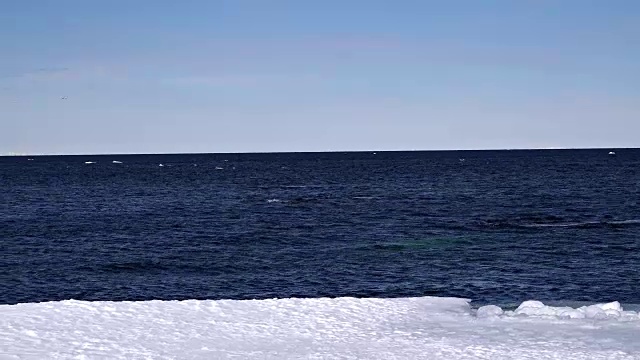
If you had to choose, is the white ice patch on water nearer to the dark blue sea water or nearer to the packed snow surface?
the packed snow surface

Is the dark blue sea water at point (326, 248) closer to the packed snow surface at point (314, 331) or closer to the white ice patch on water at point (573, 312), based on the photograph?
the white ice patch on water at point (573, 312)

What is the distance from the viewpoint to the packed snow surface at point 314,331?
1744 cm

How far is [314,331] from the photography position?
19.6m

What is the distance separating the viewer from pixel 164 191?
106 m

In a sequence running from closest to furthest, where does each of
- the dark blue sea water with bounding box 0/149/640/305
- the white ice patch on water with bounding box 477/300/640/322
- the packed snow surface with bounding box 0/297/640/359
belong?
the packed snow surface with bounding box 0/297/640/359
the white ice patch on water with bounding box 477/300/640/322
the dark blue sea water with bounding box 0/149/640/305

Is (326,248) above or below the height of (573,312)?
below

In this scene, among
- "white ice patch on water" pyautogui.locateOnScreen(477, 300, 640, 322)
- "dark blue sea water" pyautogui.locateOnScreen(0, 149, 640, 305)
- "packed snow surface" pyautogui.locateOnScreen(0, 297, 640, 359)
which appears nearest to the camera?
"packed snow surface" pyautogui.locateOnScreen(0, 297, 640, 359)

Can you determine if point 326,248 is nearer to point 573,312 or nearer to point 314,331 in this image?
point 573,312

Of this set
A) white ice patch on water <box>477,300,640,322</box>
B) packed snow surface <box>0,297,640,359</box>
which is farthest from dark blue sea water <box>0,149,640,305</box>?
packed snow surface <box>0,297,640,359</box>

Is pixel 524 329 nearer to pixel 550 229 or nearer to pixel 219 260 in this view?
pixel 219 260

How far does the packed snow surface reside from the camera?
17438mm

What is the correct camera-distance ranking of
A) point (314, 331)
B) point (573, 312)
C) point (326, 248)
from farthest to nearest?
point (326, 248) < point (573, 312) < point (314, 331)

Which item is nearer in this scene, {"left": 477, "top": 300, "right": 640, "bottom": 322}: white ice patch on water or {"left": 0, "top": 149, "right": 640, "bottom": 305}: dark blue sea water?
{"left": 477, "top": 300, "right": 640, "bottom": 322}: white ice patch on water

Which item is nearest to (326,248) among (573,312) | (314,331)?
(573,312)
